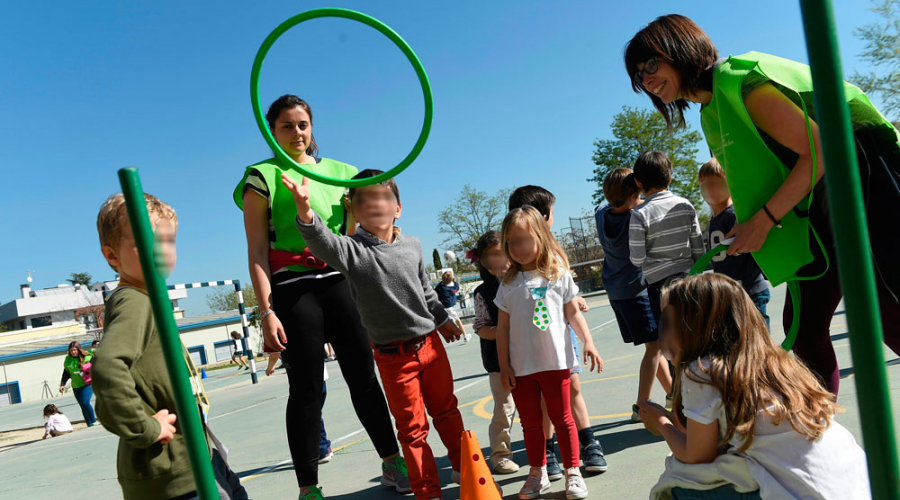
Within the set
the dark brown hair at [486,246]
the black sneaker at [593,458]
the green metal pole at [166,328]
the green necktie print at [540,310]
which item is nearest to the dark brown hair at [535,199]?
the dark brown hair at [486,246]

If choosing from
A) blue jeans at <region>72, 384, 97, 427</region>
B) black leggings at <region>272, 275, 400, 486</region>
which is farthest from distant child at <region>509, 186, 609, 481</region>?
blue jeans at <region>72, 384, 97, 427</region>

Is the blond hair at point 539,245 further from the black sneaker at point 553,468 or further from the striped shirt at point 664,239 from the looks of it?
the black sneaker at point 553,468

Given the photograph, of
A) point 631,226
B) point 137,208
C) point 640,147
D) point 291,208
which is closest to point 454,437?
point 291,208

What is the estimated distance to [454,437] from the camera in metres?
3.19

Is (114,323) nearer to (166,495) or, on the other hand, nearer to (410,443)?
(166,495)

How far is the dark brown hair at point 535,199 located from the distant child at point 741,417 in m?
1.79

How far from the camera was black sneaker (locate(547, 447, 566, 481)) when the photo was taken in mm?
3244

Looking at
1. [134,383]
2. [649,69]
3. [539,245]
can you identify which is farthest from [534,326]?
[134,383]

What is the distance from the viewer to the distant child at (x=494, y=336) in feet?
11.7

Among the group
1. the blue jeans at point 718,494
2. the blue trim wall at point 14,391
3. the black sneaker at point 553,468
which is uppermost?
the blue jeans at point 718,494

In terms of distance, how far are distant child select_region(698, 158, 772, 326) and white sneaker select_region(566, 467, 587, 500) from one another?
1.63 metres

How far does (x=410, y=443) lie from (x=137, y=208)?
2208 millimetres

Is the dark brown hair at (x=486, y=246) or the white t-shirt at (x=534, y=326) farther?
the dark brown hair at (x=486, y=246)

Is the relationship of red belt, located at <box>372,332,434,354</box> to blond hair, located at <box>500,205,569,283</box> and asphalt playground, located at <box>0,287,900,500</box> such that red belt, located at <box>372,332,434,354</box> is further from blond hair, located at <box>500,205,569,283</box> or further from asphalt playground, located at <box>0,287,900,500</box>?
asphalt playground, located at <box>0,287,900,500</box>
